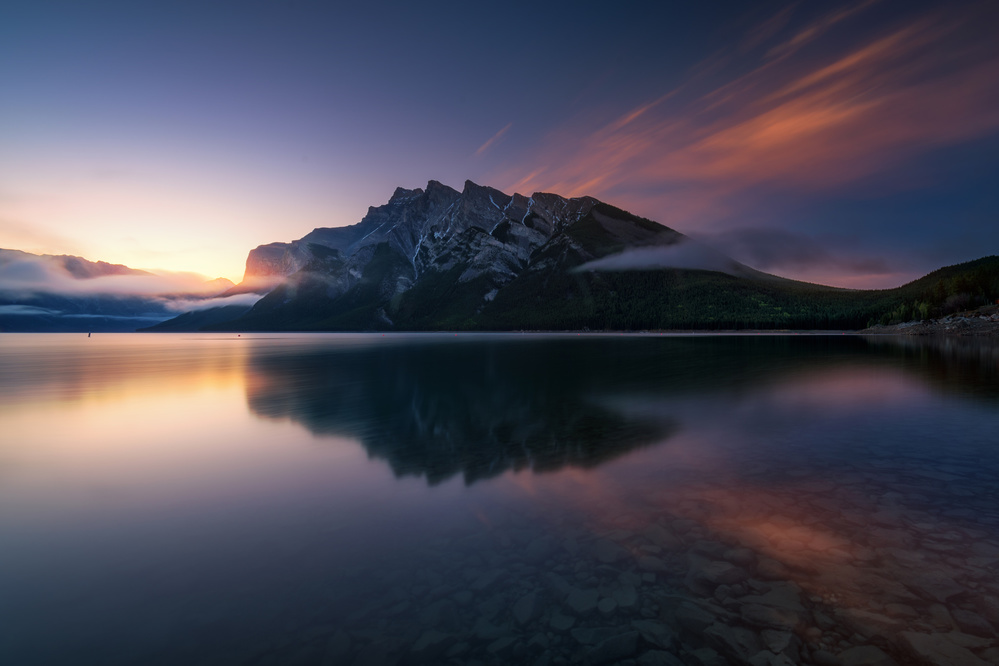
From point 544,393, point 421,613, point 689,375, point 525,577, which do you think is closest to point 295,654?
point 421,613

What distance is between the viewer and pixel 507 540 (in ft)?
41.2

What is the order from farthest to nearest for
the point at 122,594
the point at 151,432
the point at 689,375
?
the point at 689,375 < the point at 151,432 < the point at 122,594

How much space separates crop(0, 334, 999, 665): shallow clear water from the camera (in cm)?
848

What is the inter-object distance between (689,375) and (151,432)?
52.1m

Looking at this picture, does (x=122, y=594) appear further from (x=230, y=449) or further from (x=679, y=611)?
(x=230, y=449)

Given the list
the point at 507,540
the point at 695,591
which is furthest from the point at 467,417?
the point at 695,591

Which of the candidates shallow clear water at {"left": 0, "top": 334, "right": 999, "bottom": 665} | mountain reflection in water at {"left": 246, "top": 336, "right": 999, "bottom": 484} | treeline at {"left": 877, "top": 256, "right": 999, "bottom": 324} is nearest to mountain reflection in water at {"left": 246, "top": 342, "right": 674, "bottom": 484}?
mountain reflection in water at {"left": 246, "top": 336, "right": 999, "bottom": 484}

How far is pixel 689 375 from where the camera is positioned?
53656 mm

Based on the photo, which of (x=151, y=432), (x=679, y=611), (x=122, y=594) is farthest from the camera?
(x=151, y=432)

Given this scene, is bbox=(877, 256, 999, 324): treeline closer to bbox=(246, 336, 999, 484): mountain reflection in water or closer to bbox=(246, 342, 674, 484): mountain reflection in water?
→ bbox=(246, 336, 999, 484): mountain reflection in water

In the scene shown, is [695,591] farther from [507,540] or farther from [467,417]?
[467,417]

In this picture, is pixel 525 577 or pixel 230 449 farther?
pixel 230 449

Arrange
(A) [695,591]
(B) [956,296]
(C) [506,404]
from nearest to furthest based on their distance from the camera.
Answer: (A) [695,591], (C) [506,404], (B) [956,296]

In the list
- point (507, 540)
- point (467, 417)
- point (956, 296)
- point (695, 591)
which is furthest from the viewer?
point (956, 296)
